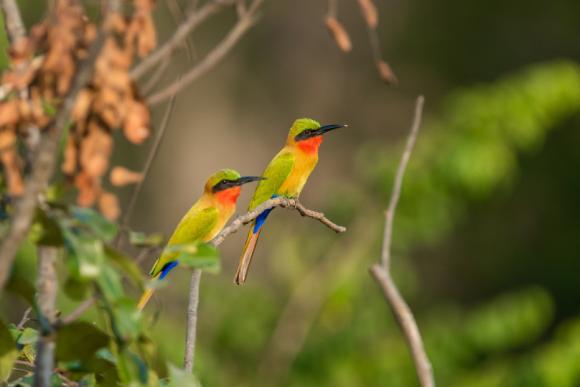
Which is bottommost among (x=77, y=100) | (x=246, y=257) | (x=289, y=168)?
(x=246, y=257)

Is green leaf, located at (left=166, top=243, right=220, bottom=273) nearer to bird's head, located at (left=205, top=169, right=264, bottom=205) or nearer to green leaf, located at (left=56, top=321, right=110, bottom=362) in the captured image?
green leaf, located at (left=56, top=321, right=110, bottom=362)

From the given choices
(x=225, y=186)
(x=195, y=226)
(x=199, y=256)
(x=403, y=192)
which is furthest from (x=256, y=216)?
(x=403, y=192)

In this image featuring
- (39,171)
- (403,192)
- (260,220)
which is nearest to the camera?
(39,171)

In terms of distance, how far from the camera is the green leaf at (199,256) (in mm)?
1102

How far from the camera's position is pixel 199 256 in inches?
44.0

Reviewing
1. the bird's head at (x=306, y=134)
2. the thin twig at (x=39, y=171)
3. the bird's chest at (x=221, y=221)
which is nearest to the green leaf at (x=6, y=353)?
the thin twig at (x=39, y=171)

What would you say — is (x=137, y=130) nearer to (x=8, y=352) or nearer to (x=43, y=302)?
(x=43, y=302)

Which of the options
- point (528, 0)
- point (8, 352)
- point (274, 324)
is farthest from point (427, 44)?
point (8, 352)

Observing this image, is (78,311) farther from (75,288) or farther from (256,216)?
(256,216)

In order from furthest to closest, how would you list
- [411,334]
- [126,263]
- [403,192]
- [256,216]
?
[403,192] → [256,216] → [411,334] → [126,263]

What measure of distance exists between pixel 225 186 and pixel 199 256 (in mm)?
714

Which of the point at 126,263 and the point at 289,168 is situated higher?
the point at 126,263

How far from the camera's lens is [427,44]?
10.5 metres

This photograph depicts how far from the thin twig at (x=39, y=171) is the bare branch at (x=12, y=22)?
153mm
